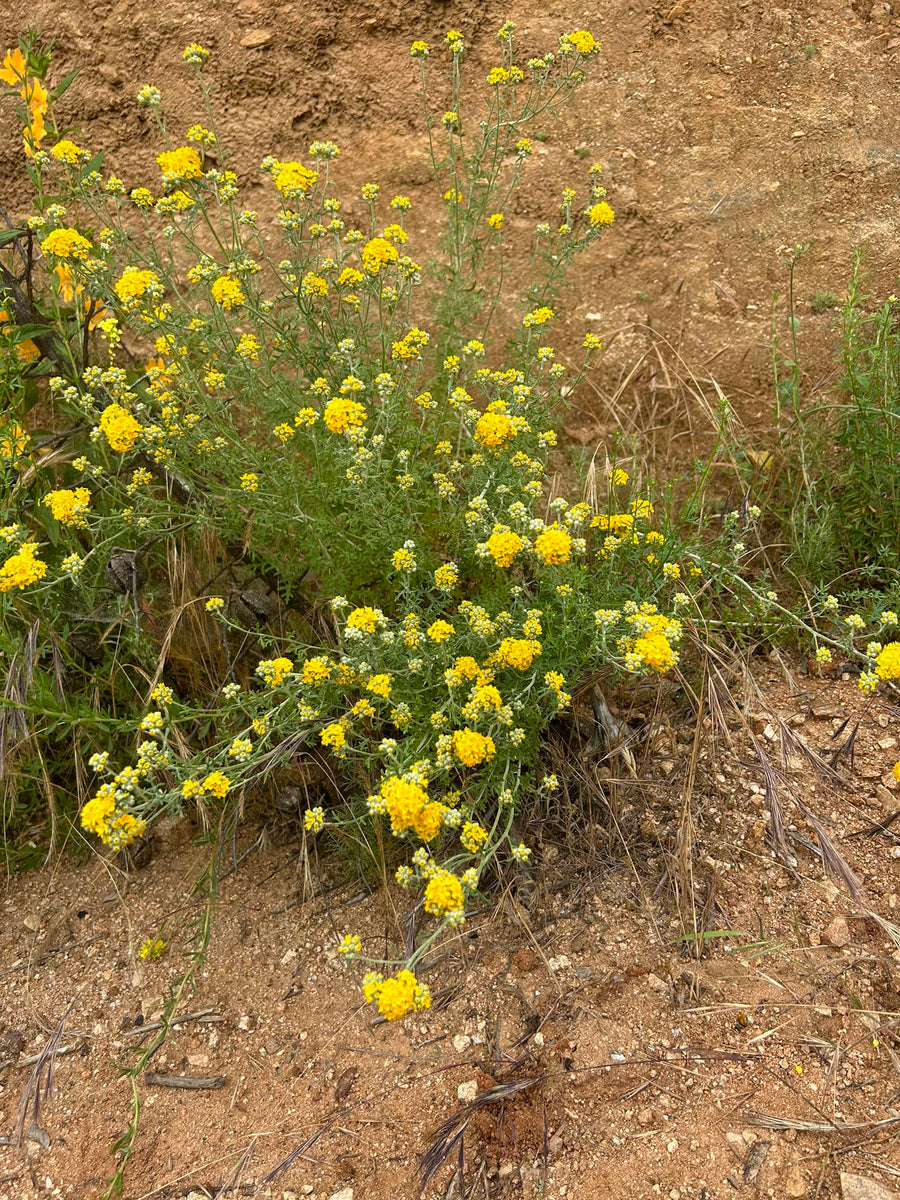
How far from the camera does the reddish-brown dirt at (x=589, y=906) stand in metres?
2.37

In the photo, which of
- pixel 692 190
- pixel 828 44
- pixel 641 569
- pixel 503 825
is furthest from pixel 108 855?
pixel 828 44

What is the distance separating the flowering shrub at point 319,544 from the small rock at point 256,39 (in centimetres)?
135

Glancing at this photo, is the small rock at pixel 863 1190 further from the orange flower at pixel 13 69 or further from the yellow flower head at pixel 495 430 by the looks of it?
the orange flower at pixel 13 69

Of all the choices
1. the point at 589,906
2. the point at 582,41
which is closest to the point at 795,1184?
the point at 589,906

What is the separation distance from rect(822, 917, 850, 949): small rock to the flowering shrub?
878 millimetres

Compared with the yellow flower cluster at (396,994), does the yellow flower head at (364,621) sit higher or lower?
higher

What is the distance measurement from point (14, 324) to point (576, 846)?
3027mm

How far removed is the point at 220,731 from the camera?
3.04 metres

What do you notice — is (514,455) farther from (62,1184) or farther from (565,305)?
(62,1184)

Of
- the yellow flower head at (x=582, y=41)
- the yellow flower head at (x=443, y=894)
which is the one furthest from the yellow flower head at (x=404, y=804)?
the yellow flower head at (x=582, y=41)

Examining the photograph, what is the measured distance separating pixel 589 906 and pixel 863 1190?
1.05 metres

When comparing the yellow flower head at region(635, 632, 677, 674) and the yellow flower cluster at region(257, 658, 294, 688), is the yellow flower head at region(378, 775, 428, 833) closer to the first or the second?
the yellow flower cluster at region(257, 658, 294, 688)

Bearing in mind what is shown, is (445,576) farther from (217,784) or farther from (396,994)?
(396,994)

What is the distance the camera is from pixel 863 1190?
2098 millimetres
